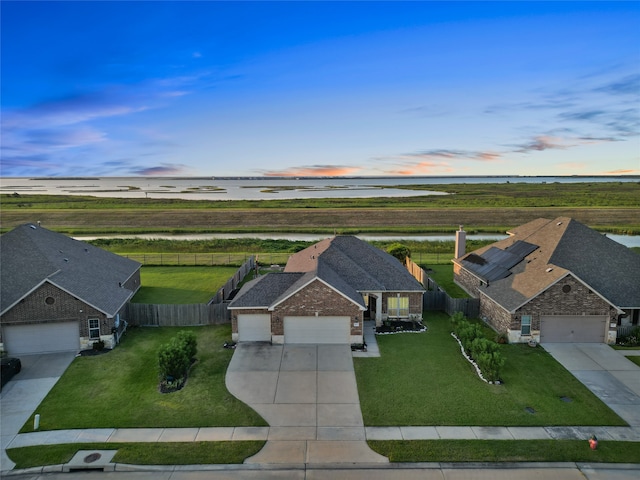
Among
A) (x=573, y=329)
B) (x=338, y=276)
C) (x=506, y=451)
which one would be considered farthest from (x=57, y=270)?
(x=573, y=329)

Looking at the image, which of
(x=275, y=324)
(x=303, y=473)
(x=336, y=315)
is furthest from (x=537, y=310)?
(x=303, y=473)

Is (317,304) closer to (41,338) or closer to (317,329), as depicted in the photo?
(317,329)

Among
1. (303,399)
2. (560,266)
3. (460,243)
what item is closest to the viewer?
(303,399)

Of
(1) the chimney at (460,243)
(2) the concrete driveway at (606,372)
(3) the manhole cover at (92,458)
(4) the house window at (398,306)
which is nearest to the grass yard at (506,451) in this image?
(2) the concrete driveway at (606,372)

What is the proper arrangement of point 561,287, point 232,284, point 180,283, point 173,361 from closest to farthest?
1. point 173,361
2. point 561,287
3. point 232,284
4. point 180,283

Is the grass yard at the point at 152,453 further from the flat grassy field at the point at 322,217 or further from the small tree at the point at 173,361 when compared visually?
the flat grassy field at the point at 322,217

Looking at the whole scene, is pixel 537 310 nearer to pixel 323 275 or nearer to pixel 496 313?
pixel 496 313
